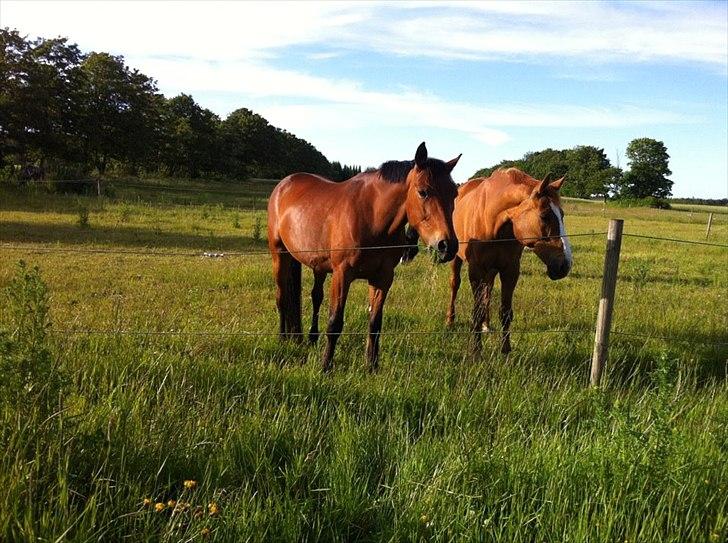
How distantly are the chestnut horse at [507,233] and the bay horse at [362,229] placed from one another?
78cm

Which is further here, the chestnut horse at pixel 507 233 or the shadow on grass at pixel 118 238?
the shadow on grass at pixel 118 238

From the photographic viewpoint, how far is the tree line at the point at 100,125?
3213 centimetres

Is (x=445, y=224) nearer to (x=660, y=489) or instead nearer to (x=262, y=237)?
(x=660, y=489)

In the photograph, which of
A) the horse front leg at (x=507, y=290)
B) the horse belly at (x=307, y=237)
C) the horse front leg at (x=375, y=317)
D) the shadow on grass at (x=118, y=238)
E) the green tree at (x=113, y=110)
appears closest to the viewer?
the horse front leg at (x=375, y=317)

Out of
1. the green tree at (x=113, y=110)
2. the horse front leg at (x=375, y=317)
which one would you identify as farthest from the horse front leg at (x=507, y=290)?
the green tree at (x=113, y=110)

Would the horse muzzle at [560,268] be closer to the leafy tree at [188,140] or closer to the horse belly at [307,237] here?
the horse belly at [307,237]

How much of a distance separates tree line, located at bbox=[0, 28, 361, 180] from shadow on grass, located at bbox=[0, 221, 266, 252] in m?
14.4

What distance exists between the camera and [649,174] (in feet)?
285

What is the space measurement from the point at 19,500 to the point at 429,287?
7381 mm

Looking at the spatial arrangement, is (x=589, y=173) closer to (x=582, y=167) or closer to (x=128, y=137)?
(x=582, y=167)

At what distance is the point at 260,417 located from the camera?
3.25m

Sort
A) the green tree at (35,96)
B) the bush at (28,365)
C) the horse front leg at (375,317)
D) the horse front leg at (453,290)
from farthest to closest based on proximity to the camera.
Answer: the green tree at (35,96), the horse front leg at (453,290), the horse front leg at (375,317), the bush at (28,365)

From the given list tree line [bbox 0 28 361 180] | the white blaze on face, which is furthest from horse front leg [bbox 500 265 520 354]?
tree line [bbox 0 28 361 180]

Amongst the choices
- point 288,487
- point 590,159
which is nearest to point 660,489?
point 288,487
